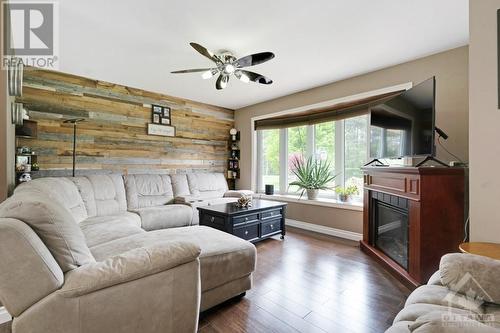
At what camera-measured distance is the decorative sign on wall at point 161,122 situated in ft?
14.1

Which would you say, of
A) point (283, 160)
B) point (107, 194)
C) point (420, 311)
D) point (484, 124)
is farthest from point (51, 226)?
point (283, 160)

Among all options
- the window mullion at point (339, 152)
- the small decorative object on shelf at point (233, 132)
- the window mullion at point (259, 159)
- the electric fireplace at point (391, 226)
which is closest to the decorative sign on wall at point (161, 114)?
the small decorative object on shelf at point (233, 132)

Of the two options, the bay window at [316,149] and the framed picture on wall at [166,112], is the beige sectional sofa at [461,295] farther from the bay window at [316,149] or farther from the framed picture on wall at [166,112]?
the framed picture on wall at [166,112]

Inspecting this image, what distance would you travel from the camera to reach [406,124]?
2441mm

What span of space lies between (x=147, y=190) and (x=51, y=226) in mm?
2792

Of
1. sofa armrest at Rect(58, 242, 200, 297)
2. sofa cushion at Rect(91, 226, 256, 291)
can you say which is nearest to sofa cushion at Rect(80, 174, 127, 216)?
sofa cushion at Rect(91, 226, 256, 291)

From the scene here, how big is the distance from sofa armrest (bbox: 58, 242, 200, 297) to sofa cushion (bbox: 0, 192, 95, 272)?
0.23 feet

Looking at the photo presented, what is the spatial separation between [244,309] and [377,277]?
1445 millimetres

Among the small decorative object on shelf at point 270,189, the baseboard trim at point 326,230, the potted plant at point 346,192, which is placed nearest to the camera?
the baseboard trim at point 326,230

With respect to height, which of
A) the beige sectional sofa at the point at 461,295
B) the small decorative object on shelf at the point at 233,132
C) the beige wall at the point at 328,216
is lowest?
the beige wall at the point at 328,216

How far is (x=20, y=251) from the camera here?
3.15 ft

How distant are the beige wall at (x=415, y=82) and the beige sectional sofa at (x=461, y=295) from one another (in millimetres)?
1952

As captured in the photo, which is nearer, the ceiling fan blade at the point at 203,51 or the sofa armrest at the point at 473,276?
the sofa armrest at the point at 473,276

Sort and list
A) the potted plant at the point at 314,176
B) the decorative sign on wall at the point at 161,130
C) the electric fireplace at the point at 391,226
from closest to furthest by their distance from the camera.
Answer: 1. the electric fireplace at the point at 391,226
2. the potted plant at the point at 314,176
3. the decorative sign on wall at the point at 161,130
